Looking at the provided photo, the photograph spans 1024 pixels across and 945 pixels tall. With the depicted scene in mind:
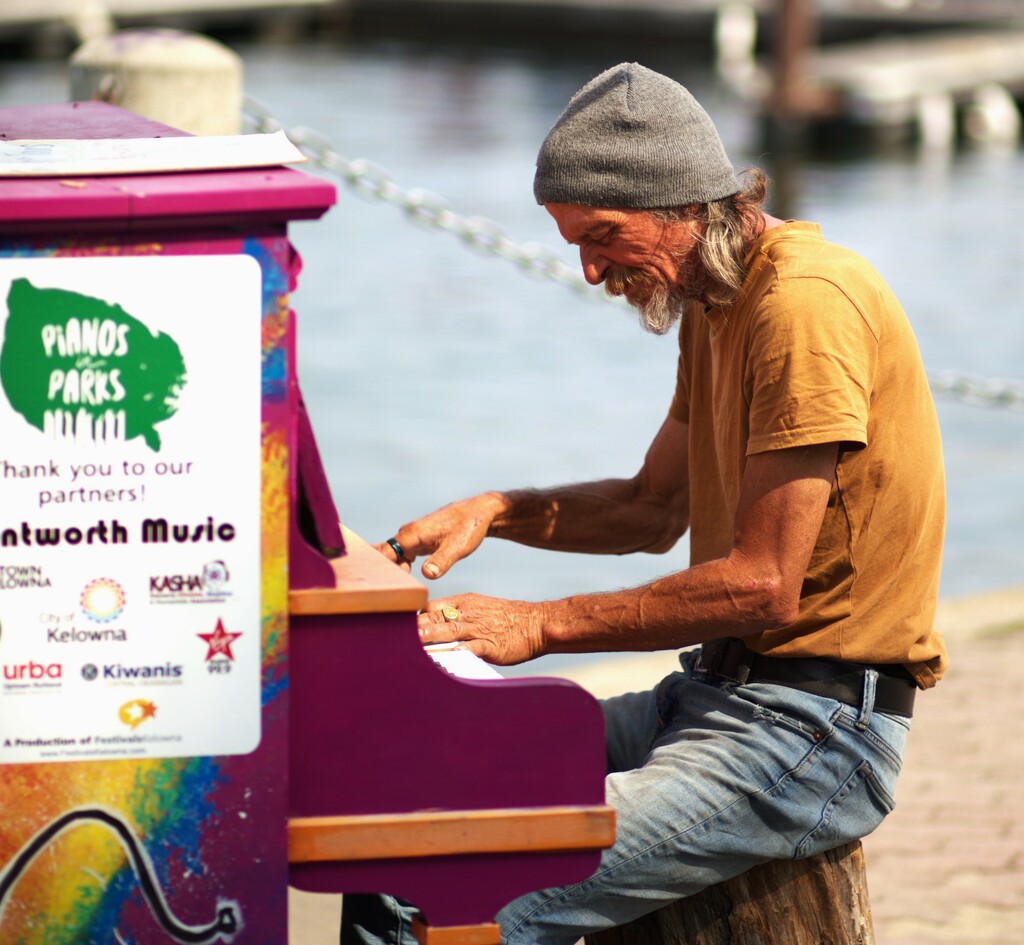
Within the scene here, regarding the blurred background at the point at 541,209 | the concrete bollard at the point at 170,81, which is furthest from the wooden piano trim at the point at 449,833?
the concrete bollard at the point at 170,81

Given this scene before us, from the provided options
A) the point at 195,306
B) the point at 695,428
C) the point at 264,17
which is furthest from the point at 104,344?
the point at 264,17

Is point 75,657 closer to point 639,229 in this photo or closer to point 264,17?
point 639,229

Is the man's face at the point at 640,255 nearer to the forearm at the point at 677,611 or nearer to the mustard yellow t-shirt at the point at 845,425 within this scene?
the mustard yellow t-shirt at the point at 845,425

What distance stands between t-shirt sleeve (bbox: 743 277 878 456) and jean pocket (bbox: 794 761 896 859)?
1.65ft

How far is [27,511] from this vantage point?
2.02 metres

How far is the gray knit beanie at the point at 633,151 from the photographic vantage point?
2588 mm

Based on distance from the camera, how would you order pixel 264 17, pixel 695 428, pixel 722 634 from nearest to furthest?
pixel 722 634 < pixel 695 428 < pixel 264 17

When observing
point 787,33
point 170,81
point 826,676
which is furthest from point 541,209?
point 826,676

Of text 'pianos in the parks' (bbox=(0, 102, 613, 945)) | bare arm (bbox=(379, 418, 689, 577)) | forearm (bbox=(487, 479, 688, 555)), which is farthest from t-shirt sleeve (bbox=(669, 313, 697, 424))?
text 'pianos in the parks' (bbox=(0, 102, 613, 945))

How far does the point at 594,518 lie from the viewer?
3.18 meters

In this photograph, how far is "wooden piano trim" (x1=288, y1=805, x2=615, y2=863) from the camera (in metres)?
2.17

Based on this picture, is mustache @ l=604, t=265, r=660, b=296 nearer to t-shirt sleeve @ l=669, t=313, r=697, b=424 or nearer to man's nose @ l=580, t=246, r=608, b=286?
man's nose @ l=580, t=246, r=608, b=286

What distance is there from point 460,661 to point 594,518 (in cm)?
77

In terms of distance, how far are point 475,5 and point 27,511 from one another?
115 feet
